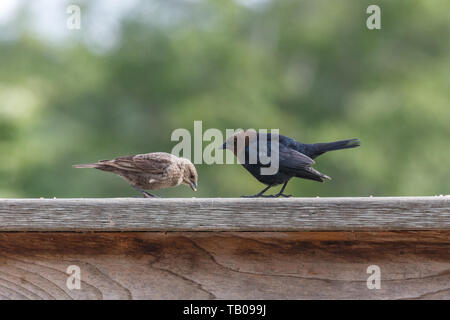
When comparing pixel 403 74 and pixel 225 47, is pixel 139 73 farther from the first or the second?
pixel 403 74

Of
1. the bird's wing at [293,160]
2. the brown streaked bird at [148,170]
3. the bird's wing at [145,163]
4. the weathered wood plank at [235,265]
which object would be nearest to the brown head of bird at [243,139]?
the bird's wing at [293,160]

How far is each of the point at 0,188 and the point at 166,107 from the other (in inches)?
300

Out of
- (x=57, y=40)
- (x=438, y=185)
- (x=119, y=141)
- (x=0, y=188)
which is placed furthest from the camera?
(x=57, y=40)

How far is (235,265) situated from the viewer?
1.66 metres

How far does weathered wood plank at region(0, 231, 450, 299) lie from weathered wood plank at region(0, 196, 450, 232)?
4 cm

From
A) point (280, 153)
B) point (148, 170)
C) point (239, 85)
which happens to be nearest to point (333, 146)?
point (280, 153)

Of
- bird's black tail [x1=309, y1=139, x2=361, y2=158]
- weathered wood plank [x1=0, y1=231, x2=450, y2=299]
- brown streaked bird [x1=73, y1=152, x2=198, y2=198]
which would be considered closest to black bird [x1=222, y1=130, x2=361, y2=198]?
bird's black tail [x1=309, y1=139, x2=361, y2=158]

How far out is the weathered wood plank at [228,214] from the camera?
5.30ft

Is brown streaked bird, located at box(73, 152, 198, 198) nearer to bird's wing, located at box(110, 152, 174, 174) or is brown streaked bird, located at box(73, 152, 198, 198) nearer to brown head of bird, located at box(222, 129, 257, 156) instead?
bird's wing, located at box(110, 152, 174, 174)

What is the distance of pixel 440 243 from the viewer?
1645mm

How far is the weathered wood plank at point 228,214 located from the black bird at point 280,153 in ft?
4.52

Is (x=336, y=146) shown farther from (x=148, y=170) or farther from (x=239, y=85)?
(x=239, y=85)

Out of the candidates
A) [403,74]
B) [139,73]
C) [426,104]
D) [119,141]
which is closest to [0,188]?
[119,141]

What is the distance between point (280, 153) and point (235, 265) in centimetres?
165
